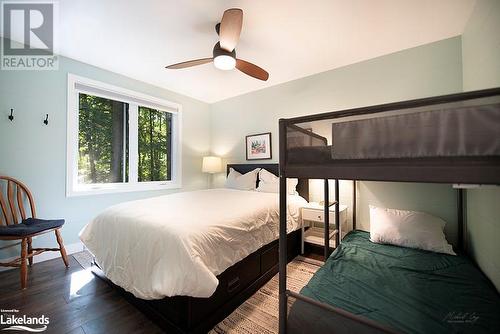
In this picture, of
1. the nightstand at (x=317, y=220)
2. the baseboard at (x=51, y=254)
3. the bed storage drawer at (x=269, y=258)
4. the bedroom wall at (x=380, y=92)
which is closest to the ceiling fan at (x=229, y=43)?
the bedroom wall at (x=380, y=92)

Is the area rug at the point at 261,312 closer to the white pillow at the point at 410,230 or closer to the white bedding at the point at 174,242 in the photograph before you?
the white bedding at the point at 174,242

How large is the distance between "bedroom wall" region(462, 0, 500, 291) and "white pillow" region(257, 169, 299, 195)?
176 centimetres

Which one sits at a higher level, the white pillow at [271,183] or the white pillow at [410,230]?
the white pillow at [271,183]

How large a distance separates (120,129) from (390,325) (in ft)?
12.4

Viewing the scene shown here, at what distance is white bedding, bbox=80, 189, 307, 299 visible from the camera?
1.25 metres

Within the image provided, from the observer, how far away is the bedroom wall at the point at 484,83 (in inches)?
56.1

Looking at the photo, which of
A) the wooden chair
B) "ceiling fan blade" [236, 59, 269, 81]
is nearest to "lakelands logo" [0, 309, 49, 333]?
the wooden chair

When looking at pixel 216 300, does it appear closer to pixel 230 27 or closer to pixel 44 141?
pixel 230 27

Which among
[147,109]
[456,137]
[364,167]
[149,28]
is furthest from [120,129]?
[456,137]

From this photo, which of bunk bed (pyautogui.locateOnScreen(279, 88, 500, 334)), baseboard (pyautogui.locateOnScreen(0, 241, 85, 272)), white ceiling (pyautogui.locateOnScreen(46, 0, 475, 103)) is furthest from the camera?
baseboard (pyautogui.locateOnScreen(0, 241, 85, 272))

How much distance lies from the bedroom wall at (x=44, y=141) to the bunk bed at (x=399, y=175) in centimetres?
289

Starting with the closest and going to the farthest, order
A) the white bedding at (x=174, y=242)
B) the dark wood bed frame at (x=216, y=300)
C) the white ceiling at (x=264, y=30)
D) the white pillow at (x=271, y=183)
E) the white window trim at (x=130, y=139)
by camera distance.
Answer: the white bedding at (x=174, y=242) → the dark wood bed frame at (x=216, y=300) → the white ceiling at (x=264, y=30) → the white window trim at (x=130, y=139) → the white pillow at (x=271, y=183)

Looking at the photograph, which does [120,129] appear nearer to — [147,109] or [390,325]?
[147,109]

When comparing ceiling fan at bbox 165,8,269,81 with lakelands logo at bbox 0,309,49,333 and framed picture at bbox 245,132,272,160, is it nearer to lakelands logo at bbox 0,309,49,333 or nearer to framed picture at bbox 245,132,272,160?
framed picture at bbox 245,132,272,160
